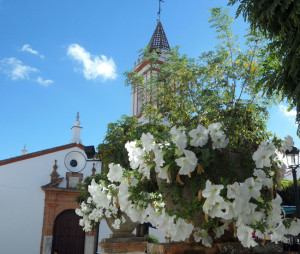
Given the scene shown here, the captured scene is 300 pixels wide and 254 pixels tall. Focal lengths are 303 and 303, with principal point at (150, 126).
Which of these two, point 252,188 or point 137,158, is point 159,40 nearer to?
point 137,158

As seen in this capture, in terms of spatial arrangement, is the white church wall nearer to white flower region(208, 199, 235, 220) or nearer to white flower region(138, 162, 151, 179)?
white flower region(138, 162, 151, 179)

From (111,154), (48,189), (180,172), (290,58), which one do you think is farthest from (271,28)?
(48,189)

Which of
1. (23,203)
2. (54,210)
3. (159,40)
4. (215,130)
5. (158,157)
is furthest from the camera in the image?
(159,40)

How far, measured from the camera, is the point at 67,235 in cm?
1727

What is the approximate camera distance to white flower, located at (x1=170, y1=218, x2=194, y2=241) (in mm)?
1864

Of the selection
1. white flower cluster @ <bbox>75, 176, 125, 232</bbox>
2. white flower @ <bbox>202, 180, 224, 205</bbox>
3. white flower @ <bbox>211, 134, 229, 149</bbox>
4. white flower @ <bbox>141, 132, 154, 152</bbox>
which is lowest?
white flower @ <bbox>202, 180, 224, 205</bbox>

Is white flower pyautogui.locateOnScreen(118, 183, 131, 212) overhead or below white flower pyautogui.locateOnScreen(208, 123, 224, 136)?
below

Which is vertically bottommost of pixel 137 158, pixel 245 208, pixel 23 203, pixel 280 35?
pixel 245 208

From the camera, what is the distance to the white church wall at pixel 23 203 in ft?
52.4

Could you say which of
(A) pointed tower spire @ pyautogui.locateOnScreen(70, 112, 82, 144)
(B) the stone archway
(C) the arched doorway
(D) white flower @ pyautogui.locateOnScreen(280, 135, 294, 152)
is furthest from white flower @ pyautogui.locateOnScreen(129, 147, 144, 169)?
(A) pointed tower spire @ pyautogui.locateOnScreen(70, 112, 82, 144)

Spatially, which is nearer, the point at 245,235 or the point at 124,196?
the point at 245,235

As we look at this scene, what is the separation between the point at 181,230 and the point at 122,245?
4.07 meters

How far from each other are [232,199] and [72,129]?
64.9 feet

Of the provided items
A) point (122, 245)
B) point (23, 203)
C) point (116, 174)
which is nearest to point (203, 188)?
point (116, 174)
